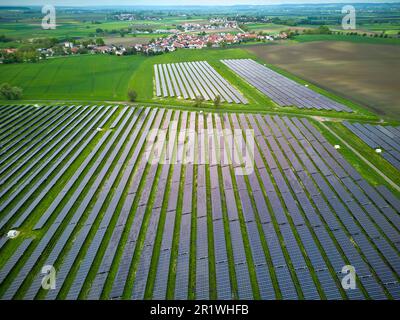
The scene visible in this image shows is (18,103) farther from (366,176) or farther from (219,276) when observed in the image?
(366,176)

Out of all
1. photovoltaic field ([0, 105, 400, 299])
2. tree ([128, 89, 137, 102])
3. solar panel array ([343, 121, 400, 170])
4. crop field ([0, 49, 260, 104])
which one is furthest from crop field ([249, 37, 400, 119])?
tree ([128, 89, 137, 102])

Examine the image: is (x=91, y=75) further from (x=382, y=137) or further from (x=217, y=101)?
(x=382, y=137)

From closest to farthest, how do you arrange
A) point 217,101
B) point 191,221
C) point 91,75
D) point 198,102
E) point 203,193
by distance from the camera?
point 191,221, point 203,193, point 217,101, point 198,102, point 91,75

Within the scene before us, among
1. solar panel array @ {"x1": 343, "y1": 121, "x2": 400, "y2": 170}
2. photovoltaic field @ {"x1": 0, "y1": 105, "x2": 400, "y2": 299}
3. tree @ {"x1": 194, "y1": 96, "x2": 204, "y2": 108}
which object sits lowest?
photovoltaic field @ {"x1": 0, "y1": 105, "x2": 400, "y2": 299}

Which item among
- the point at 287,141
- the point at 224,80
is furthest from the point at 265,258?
the point at 224,80

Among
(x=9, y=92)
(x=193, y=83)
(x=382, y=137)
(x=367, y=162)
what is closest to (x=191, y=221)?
(x=367, y=162)

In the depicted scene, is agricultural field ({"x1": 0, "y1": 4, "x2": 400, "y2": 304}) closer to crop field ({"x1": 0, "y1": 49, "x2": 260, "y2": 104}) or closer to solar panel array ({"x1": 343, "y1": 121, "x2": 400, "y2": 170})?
solar panel array ({"x1": 343, "y1": 121, "x2": 400, "y2": 170})

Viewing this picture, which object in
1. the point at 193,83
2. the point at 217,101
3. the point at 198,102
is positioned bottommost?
the point at 198,102
